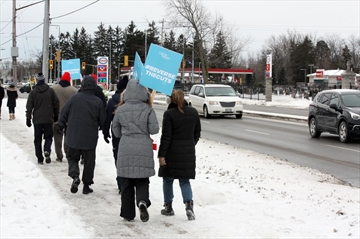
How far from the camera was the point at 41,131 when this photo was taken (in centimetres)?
1047

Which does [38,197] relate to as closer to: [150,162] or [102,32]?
[150,162]

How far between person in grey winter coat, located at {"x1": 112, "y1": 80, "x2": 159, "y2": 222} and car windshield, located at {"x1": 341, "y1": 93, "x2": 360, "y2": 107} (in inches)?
483

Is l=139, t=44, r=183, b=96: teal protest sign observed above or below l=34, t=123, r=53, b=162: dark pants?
above

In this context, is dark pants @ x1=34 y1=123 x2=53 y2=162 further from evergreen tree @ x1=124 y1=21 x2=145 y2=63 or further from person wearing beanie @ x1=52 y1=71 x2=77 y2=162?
evergreen tree @ x1=124 y1=21 x2=145 y2=63

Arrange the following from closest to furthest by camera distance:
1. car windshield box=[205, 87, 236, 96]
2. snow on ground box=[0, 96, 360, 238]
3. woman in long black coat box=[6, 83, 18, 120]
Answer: snow on ground box=[0, 96, 360, 238]
woman in long black coat box=[6, 83, 18, 120]
car windshield box=[205, 87, 236, 96]

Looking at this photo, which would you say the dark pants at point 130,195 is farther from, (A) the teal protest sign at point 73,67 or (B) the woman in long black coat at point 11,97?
(B) the woman in long black coat at point 11,97

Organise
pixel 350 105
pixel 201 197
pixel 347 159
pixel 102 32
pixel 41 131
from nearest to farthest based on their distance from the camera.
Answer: pixel 201 197 → pixel 41 131 → pixel 347 159 → pixel 350 105 → pixel 102 32

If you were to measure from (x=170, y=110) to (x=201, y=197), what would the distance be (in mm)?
1716

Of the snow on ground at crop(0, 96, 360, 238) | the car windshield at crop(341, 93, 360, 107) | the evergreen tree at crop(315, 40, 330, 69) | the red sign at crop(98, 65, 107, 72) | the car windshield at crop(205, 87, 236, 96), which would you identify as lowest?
the snow on ground at crop(0, 96, 360, 238)

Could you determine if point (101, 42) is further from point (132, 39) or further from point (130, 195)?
point (130, 195)

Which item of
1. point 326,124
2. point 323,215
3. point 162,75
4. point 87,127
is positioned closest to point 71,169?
point 87,127

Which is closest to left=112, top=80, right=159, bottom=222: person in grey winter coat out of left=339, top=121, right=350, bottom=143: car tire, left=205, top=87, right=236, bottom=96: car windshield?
left=339, top=121, right=350, bottom=143: car tire

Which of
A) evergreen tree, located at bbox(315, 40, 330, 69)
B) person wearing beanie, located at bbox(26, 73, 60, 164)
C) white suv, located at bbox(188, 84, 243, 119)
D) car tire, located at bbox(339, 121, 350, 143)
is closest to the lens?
person wearing beanie, located at bbox(26, 73, 60, 164)

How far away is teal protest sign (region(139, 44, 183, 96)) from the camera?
20.4ft
